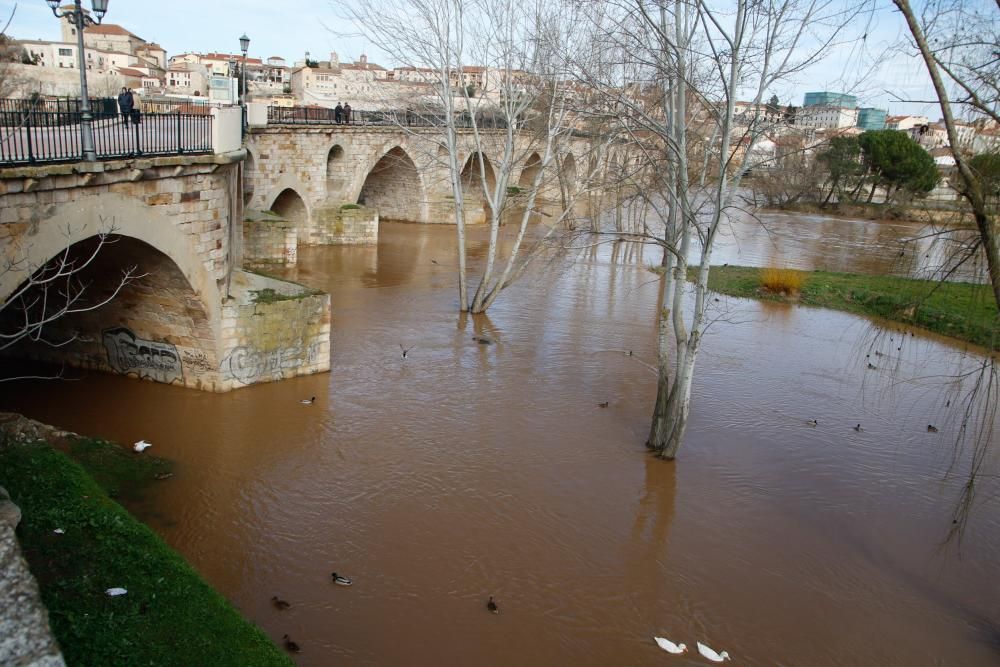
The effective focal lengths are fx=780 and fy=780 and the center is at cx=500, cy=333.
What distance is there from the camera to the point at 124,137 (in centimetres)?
1045

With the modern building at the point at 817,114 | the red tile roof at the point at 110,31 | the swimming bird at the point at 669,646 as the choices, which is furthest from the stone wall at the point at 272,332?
→ the red tile roof at the point at 110,31

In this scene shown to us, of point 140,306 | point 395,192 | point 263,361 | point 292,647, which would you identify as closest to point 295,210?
point 395,192

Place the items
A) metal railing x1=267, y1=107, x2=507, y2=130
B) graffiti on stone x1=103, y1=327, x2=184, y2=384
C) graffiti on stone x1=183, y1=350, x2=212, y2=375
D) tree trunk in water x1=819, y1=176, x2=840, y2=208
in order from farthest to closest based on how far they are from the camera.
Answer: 1. tree trunk in water x1=819, y1=176, x2=840, y2=208
2. metal railing x1=267, y1=107, x2=507, y2=130
3. graffiti on stone x1=103, y1=327, x2=184, y2=384
4. graffiti on stone x1=183, y1=350, x2=212, y2=375

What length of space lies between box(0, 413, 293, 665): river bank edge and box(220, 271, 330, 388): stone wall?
499 cm

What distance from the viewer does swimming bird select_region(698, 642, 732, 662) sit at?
7.27 metres

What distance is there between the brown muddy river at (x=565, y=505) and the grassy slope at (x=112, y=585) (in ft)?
4.64

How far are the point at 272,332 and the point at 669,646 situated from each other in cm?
817

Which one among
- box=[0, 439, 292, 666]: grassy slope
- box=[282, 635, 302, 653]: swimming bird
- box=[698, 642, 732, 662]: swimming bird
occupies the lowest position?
box=[698, 642, 732, 662]: swimming bird

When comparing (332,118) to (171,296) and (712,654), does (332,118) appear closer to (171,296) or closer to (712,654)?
(171,296)

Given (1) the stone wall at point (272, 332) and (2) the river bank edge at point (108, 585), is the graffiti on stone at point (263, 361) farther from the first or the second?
(2) the river bank edge at point (108, 585)

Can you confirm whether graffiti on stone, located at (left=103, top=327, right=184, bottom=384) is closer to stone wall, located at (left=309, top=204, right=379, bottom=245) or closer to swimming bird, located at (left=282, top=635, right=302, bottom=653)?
swimming bird, located at (left=282, top=635, right=302, bottom=653)

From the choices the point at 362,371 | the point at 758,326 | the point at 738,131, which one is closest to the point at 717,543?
the point at 738,131

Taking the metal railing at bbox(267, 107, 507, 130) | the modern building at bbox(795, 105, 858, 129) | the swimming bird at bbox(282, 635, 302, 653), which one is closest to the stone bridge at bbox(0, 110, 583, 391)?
the swimming bird at bbox(282, 635, 302, 653)

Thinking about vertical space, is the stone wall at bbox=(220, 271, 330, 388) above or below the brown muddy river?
above
